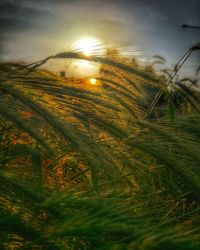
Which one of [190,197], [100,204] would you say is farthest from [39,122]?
[190,197]

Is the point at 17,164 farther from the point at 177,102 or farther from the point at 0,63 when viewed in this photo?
the point at 177,102

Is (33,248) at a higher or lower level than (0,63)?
lower

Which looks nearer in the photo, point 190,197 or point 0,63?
point 0,63

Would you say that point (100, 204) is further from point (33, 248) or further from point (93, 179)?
point (93, 179)

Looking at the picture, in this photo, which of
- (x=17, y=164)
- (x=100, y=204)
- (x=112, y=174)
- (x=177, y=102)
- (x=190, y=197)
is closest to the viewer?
(x=100, y=204)

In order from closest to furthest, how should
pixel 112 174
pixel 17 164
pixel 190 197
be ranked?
pixel 112 174 → pixel 17 164 → pixel 190 197

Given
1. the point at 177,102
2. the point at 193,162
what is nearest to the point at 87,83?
the point at 193,162

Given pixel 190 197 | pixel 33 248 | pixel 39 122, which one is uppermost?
pixel 39 122
